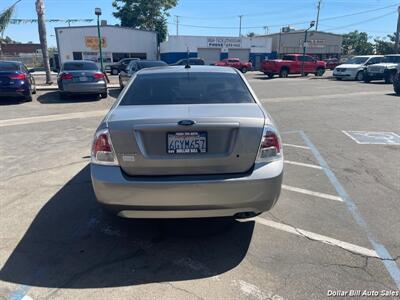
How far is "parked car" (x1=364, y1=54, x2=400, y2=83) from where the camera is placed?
79.0 feet

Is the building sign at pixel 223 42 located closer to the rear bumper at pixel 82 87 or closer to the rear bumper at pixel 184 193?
the rear bumper at pixel 82 87

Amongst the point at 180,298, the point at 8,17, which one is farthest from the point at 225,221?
the point at 8,17

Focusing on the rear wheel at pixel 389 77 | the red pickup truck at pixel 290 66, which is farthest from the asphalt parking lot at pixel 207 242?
the red pickup truck at pixel 290 66

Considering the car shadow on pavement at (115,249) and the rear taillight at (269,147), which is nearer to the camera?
the car shadow on pavement at (115,249)

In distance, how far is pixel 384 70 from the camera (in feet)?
78.8

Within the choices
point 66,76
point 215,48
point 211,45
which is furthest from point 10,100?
point 215,48

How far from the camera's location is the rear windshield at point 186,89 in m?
3.56

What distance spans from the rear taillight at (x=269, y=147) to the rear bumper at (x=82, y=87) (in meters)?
11.4

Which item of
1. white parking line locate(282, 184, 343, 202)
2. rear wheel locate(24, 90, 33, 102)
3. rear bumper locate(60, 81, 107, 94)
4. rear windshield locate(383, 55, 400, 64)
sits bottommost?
rear wheel locate(24, 90, 33, 102)

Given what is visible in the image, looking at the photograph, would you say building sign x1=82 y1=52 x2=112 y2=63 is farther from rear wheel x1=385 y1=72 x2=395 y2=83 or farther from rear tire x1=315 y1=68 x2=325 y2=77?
rear wheel x1=385 y1=72 x2=395 y2=83

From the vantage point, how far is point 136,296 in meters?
2.65

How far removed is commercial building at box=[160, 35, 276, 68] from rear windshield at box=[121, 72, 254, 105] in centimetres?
4662

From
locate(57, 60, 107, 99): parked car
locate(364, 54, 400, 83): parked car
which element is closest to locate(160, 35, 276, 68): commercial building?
locate(364, 54, 400, 83): parked car

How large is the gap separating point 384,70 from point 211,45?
31.5 m
